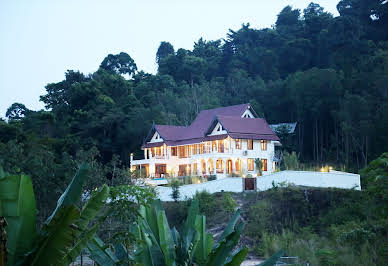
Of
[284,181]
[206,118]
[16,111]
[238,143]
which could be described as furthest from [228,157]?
[16,111]

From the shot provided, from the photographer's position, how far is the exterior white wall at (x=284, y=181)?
33.1m

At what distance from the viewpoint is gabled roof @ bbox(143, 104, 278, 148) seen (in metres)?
41.7

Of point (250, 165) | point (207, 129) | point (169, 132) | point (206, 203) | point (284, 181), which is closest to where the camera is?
point (206, 203)

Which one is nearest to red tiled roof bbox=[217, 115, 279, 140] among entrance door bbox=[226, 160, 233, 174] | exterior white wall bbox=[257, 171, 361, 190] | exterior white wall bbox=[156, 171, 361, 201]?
entrance door bbox=[226, 160, 233, 174]

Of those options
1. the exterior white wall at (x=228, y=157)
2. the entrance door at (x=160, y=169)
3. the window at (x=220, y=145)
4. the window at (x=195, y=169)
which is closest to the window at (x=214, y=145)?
the window at (x=220, y=145)

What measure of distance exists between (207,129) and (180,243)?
31.3m

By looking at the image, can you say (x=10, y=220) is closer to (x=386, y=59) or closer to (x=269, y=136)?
(x=269, y=136)

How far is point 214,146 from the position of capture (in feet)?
136

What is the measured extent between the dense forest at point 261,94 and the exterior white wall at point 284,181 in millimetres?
7178

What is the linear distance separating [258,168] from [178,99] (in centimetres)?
1819

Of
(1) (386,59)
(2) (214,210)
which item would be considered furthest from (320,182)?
(1) (386,59)

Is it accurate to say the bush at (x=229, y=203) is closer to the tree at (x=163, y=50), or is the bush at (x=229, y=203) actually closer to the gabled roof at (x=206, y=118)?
the gabled roof at (x=206, y=118)

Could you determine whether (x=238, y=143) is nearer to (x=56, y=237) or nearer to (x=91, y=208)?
(x=91, y=208)

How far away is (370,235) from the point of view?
74.5 feet
